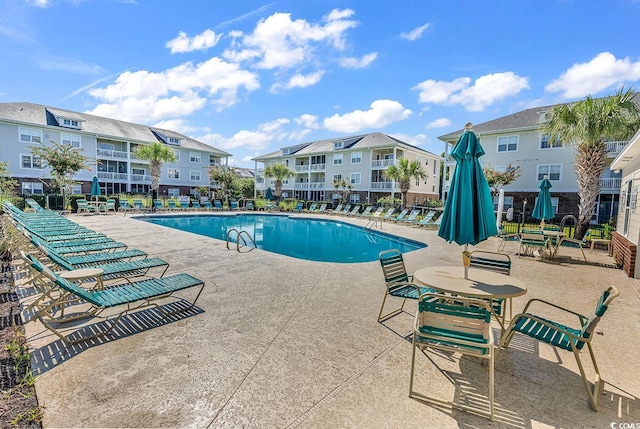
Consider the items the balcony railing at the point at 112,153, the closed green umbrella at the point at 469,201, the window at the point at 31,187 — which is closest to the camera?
the closed green umbrella at the point at 469,201

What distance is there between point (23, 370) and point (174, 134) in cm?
4336

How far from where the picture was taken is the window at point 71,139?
3106 centimetres

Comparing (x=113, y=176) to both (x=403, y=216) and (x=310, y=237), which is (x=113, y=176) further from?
(x=403, y=216)

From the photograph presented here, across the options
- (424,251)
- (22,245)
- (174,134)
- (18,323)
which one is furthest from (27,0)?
(174,134)

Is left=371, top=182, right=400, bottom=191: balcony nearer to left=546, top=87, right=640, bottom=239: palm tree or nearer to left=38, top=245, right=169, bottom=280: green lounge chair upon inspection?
left=546, top=87, right=640, bottom=239: palm tree

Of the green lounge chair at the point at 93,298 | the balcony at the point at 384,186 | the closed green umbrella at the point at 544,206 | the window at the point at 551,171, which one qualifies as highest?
the window at the point at 551,171

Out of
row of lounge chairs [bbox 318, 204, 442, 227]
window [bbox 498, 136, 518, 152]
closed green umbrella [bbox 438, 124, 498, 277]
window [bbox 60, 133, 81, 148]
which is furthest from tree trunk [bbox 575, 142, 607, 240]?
window [bbox 60, 133, 81, 148]

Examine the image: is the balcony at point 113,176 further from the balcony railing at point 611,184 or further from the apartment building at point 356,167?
the balcony railing at point 611,184

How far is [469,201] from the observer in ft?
13.0

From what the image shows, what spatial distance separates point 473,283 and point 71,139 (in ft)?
131

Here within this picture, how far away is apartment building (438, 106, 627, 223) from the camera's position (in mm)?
22375

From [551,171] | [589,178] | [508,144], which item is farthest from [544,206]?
[508,144]

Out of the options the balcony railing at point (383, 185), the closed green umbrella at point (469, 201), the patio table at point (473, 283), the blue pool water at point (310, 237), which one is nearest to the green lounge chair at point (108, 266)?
the patio table at point (473, 283)

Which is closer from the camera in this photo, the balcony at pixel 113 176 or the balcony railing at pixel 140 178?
the balcony at pixel 113 176
